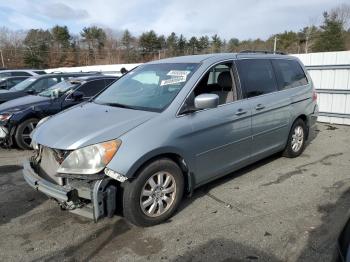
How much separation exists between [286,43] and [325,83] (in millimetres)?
48915

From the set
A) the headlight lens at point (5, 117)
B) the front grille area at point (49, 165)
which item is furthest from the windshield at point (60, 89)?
the front grille area at point (49, 165)

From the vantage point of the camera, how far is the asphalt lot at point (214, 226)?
3295 mm

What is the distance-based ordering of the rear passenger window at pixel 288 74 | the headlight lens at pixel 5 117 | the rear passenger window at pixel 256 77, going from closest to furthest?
the rear passenger window at pixel 256 77, the rear passenger window at pixel 288 74, the headlight lens at pixel 5 117

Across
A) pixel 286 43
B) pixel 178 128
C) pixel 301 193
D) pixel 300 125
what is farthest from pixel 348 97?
pixel 286 43

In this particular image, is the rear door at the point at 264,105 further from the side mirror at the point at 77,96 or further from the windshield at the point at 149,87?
the side mirror at the point at 77,96

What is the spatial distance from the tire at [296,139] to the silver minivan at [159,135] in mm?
454

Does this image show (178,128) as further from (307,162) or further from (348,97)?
(348,97)

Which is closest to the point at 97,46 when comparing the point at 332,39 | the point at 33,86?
the point at 332,39

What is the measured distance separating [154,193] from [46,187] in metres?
1.15

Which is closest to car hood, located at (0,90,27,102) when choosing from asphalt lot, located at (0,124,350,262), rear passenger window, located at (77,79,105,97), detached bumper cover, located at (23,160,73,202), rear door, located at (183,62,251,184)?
rear passenger window, located at (77,79,105,97)

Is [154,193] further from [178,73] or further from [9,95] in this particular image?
[9,95]

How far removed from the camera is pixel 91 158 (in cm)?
340

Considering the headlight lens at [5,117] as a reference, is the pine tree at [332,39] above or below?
above

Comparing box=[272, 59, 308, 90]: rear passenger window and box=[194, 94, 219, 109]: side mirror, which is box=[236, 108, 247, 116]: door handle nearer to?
box=[194, 94, 219, 109]: side mirror
